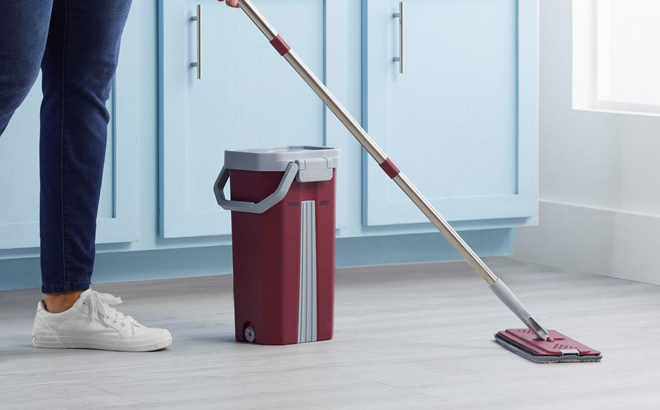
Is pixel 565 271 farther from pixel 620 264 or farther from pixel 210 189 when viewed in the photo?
pixel 210 189

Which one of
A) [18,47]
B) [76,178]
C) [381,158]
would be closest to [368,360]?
[381,158]

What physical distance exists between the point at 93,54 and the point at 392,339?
0.76m

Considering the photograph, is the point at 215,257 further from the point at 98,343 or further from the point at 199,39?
the point at 98,343

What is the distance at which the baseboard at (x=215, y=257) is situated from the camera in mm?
2650

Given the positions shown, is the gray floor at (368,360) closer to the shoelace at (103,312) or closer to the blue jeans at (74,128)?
the shoelace at (103,312)

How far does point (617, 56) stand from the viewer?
3.05m

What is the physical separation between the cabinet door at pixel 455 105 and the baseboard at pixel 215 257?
0.21 meters

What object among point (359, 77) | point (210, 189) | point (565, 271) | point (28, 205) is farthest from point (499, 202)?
point (28, 205)

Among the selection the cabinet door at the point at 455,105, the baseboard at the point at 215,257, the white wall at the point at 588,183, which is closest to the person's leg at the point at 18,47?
the baseboard at the point at 215,257

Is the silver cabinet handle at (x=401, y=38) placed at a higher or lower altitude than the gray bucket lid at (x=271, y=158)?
higher

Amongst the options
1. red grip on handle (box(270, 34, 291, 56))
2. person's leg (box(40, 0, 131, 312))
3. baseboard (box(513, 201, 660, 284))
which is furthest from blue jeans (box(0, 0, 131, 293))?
baseboard (box(513, 201, 660, 284))

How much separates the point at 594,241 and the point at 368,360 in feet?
4.25

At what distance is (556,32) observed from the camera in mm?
3168

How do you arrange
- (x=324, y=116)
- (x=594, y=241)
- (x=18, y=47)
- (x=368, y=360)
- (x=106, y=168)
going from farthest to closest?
(x=594, y=241), (x=324, y=116), (x=106, y=168), (x=368, y=360), (x=18, y=47)
